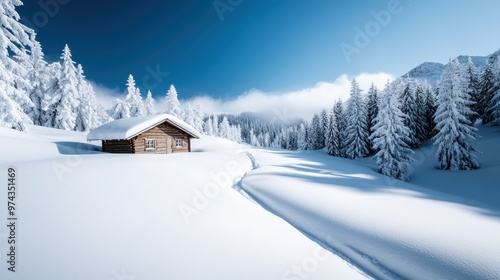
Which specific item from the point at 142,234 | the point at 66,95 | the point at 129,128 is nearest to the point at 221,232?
the point at 142,234

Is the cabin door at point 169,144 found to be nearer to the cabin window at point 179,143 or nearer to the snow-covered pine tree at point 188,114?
the cabin window at point 179,143

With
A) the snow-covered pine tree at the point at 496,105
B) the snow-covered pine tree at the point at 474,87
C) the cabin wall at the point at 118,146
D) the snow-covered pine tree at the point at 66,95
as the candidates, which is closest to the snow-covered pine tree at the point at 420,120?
the snow-covered pine tree at the point at 474,87

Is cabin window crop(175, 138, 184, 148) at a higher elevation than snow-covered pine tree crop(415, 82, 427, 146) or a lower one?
lower

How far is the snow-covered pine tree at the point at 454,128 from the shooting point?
85.3 ft

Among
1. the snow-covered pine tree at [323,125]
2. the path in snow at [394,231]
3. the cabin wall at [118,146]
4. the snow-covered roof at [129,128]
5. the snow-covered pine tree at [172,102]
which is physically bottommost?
the path in snow at [394,231]

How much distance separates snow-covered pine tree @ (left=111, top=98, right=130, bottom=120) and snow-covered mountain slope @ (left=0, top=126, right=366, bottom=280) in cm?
3886

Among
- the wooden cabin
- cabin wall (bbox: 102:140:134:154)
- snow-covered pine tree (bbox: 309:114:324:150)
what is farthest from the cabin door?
snow-covered pine tree (bbox: 309:114:324:150)

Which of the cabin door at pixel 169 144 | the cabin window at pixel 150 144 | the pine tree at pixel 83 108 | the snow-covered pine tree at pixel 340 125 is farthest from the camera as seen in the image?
the snow-covered pine tree at pixel 340 125

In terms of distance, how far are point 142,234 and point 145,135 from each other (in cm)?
1766

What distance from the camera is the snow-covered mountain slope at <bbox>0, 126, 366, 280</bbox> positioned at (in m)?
4.62

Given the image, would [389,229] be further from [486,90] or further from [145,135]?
[486,90]

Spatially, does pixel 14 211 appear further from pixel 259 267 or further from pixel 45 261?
pixel 259 267

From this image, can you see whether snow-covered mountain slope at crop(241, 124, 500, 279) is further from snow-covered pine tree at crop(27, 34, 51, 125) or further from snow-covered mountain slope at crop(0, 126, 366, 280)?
snow-covered pine tree at crop(27, 34, 51, 125)

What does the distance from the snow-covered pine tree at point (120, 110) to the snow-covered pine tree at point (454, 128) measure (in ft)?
175
